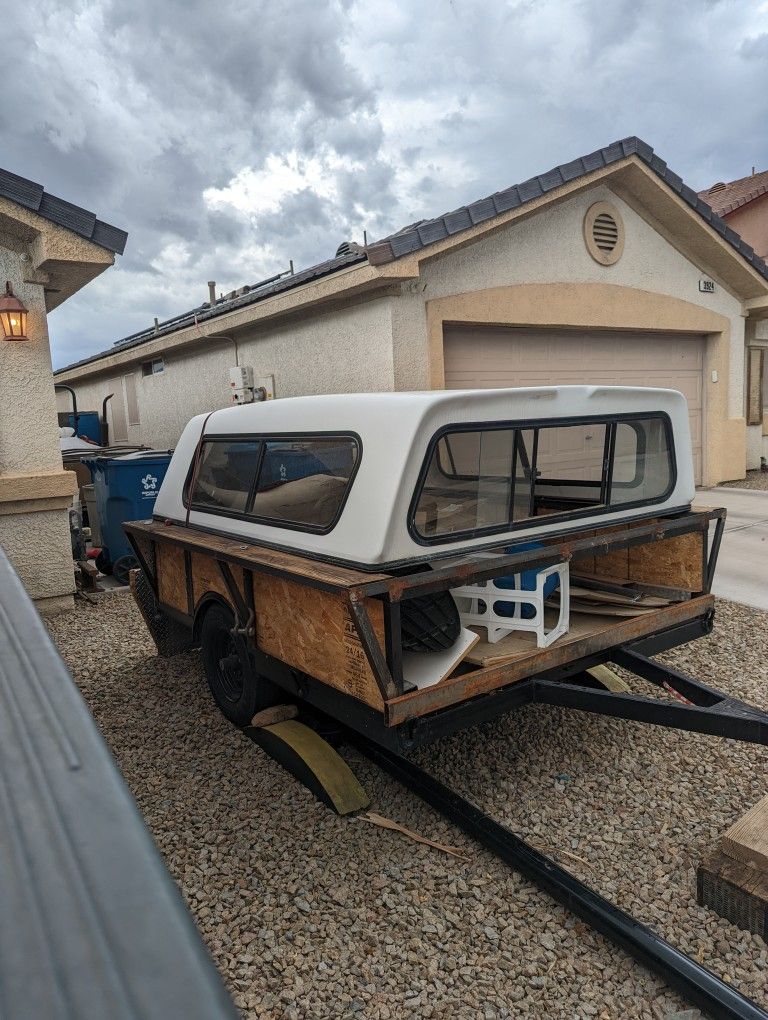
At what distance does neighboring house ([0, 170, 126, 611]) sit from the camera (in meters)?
6.54

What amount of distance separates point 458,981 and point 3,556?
2.01 m

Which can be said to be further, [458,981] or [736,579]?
[736,579]

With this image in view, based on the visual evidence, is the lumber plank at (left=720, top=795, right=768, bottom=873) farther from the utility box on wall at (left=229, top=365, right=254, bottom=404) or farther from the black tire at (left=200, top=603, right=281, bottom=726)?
the utility box on wall at (left=229, top=365, right=254, bottom=404)

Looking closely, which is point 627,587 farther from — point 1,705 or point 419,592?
point 1,705

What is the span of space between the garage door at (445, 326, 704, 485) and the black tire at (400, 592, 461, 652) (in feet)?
20.1

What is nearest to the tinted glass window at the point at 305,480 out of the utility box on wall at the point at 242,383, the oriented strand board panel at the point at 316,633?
the oriented strand board panel at the point at 316,633

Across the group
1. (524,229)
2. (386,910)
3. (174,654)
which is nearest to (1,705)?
(386,910)

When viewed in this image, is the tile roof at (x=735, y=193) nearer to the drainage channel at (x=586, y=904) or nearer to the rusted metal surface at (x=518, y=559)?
the rusted metal surface at (x=518, y=559)

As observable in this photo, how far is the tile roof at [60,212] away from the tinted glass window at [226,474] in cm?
317

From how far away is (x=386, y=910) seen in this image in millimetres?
2775

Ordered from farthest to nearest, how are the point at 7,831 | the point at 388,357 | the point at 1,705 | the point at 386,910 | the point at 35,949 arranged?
the point at 388,357 < the point at 386,910 < the point at 1,705 < the point at 7,831 < the point at 35,949

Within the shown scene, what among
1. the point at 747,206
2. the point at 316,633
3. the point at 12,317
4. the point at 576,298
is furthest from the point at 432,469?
the point at 747,206

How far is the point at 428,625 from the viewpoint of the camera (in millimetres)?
3268

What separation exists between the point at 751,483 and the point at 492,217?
766 centimetres
